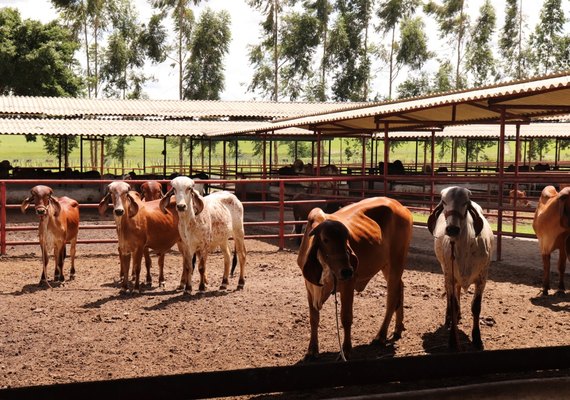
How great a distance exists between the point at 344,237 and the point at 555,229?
4.62 m

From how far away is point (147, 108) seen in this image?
2884cm

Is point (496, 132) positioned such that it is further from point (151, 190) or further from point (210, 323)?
point (210, 323)

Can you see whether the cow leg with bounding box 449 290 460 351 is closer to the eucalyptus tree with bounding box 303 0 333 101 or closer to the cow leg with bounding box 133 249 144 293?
the cow leg with bounding box 133 249 144 293

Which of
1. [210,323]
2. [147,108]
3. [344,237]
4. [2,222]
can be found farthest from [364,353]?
[147,108]

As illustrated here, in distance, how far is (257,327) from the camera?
6.44 m

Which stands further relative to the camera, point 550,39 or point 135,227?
point 550,39

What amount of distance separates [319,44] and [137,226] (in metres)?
39.1

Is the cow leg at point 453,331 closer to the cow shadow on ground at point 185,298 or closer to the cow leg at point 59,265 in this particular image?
the cow shadow on ground at point 185,298

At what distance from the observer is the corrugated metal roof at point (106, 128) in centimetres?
2009

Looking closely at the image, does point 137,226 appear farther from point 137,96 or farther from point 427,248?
point 137,96

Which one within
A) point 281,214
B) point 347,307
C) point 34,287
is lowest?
point 34,287

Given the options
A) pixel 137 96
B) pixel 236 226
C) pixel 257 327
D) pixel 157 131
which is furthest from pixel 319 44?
pixel 257 327

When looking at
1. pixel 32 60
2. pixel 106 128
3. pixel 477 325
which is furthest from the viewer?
pixel 32 60

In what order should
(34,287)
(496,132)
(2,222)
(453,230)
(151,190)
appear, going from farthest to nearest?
(496,132) → (2,222) → (151,190) → (34,287) → (453,230)
